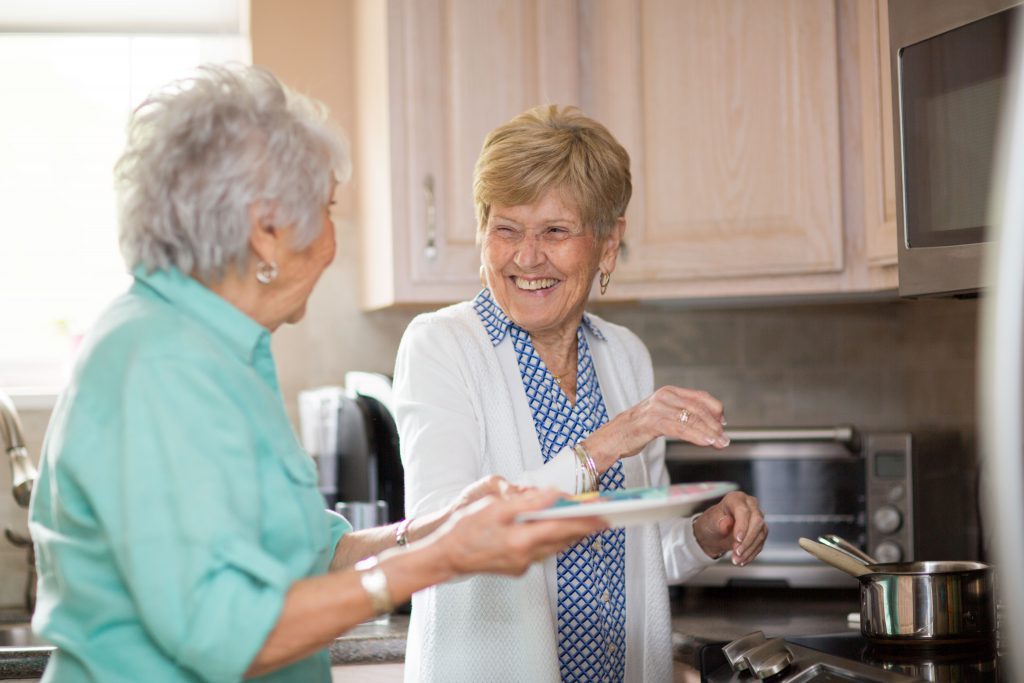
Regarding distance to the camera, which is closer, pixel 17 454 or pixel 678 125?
pixel 678 125

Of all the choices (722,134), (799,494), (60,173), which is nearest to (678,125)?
(722,134)

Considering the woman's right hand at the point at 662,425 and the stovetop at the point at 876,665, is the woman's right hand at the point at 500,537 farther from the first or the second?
the stovetop at the point at 876,665

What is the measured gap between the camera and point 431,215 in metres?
2.21

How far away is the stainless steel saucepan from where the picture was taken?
149cm

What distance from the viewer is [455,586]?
1.45m

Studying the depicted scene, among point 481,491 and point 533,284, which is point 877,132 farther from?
point 481,491

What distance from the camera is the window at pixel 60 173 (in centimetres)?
257

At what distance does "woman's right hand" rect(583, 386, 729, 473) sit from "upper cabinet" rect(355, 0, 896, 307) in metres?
0.76

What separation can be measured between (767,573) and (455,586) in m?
0.90

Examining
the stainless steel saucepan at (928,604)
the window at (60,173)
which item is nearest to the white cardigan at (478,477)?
the stainless steel saucepan at (928,604)

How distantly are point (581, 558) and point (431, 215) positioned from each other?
90 cm

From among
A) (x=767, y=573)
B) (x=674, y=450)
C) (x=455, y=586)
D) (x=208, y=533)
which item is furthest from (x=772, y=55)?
(x=208, y=533)

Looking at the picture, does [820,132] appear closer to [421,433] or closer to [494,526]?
[421,433]

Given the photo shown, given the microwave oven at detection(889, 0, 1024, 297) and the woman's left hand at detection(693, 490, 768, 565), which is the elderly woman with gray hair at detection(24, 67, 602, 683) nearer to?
the woman's left hand at detection(693, 490, 768, 565)
